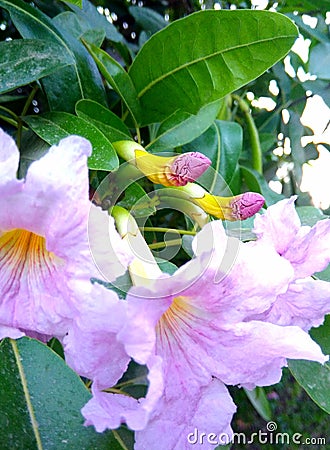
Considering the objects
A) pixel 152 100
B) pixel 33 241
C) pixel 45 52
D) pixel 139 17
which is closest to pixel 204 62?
pixel 152 100

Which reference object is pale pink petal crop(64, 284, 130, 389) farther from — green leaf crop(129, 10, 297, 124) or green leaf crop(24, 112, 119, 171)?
green leaf crop(129, 10, 297, 124)

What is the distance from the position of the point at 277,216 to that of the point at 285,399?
2.99 m

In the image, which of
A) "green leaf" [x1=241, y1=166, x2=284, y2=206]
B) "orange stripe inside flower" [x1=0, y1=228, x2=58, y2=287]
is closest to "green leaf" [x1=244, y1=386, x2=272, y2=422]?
"green leaf" [x1=241, y1=166, x2=284, y2=206]

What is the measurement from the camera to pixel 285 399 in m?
3.28

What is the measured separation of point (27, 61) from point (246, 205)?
1.05ft

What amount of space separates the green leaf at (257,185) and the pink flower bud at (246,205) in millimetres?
460

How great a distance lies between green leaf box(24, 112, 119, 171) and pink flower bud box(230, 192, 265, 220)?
0.13 m

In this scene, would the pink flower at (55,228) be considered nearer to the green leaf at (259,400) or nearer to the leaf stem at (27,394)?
the leaf stem at (27,394)

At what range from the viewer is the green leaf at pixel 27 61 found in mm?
634

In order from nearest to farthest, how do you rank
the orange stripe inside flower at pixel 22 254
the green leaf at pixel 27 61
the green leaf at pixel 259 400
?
1. the orange stripe inside flower at pixel 22 254
2. the green leaf at pixel 27 61
3. the green leaf at pixel 259 400

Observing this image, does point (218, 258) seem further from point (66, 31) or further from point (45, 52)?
point (66, 31)

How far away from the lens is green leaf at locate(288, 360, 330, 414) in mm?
649

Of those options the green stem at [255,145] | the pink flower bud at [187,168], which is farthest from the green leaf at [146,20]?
the pink flower bud at [187,168]

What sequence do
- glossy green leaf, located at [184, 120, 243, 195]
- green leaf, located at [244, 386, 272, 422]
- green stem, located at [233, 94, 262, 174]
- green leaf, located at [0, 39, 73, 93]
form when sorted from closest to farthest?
green leaf, located at [0, 39, 73, 93]
glossy green leaf, located at [184, 120, 243, 195]
green stem, located at [233, 94, 262, 174]
green leaf, located at [244, 386, 272, 422]
